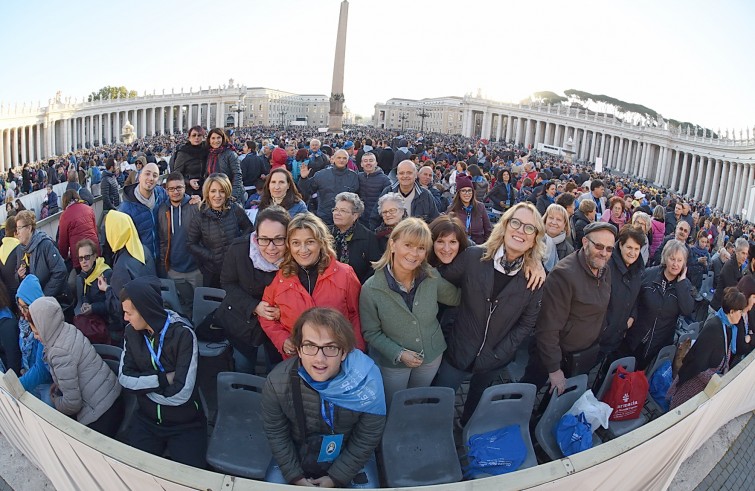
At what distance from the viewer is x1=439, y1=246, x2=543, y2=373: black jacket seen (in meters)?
3.94

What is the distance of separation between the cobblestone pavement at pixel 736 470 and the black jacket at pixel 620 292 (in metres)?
1.34

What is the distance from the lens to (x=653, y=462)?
3113 millimetres

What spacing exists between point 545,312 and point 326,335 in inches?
81.7

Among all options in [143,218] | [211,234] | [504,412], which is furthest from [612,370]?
[143,218]

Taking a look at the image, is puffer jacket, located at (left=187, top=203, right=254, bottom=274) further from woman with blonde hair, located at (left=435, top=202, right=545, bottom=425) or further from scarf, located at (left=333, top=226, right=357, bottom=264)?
woman with blonde hair, located at (left=435, top=202, right=545, bottom=425)

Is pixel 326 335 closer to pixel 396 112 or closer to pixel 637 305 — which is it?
pixel 637 305

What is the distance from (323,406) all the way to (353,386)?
222 millimetres

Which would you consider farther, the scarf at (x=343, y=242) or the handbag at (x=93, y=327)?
the scarf at (x=343, y=242)

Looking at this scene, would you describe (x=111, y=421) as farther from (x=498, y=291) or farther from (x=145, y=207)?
(x=498, y=291)

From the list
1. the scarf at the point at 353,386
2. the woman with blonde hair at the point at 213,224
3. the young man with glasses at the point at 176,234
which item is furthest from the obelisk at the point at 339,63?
the scarf at the point at 353,386

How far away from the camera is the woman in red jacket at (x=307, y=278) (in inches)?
143

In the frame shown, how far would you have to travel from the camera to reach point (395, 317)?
3.78 meters

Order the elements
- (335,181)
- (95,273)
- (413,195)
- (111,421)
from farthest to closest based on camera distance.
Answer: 1. (335,181)
2. (413,195)
3. (95,273)
4. (111,421)

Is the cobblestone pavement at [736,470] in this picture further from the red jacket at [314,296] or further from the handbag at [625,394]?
the red jacket at [314,296]
